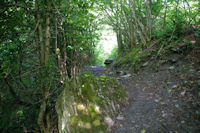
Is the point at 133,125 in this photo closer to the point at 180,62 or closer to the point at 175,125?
the point at 175,125

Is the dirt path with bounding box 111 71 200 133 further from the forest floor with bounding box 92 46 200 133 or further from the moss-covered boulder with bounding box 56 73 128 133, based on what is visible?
the moss-covered boulder with bounding box 56 73 128 133

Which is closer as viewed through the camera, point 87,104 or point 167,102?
point 87,104

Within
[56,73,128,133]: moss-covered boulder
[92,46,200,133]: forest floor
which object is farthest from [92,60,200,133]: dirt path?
[56,73,128,133]: moss-covered boulder

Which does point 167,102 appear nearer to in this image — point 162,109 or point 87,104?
point 162,109

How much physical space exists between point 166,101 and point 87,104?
1.96 meters

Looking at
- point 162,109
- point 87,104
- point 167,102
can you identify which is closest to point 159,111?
point 162,109

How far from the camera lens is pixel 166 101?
293 centimetres

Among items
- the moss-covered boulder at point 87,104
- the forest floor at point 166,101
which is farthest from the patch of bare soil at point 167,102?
the moss-covered boulder at point 87,104

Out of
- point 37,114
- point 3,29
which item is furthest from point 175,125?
point 3,29

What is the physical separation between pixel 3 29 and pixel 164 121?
151 inches

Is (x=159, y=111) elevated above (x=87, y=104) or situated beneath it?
situated beneath

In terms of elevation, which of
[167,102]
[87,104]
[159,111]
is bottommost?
[159,111]

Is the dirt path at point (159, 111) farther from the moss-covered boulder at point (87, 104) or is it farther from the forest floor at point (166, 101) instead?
the moss-covered boulder at point (87, 104)

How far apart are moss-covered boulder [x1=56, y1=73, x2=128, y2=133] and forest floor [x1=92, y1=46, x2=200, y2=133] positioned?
1.04 ft
